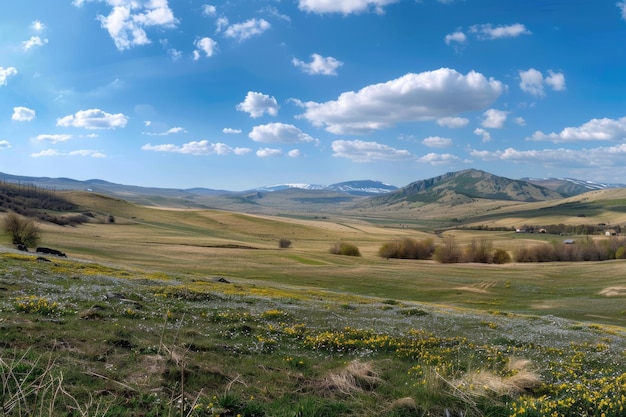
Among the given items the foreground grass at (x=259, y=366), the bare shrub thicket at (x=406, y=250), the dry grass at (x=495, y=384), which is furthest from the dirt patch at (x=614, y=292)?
the dry grass at (x=495, y=384)

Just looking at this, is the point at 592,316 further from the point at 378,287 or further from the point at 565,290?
the point at 378,287

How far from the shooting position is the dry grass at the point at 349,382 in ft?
36.4

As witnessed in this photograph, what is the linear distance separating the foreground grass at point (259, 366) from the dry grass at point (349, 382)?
37mm

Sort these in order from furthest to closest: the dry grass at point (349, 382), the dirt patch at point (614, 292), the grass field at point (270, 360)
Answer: the dirt patch at point (614, 292), the dry grass at point (349, 382), the grass field at point (270, 360)

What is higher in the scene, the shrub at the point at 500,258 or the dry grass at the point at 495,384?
the dry grass at the point at 495,384

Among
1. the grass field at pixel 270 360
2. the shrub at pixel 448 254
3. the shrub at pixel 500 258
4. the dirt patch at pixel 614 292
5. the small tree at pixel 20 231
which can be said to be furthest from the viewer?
the shrub at pixel 500 258

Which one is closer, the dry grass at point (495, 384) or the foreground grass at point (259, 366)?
the foreground grass at point (259, 366)

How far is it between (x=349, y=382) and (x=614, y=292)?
75931mm

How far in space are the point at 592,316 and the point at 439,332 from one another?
119 ft

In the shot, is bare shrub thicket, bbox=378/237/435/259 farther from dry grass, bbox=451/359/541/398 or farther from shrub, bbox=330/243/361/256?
dry grass, bbox=451/359/541/398

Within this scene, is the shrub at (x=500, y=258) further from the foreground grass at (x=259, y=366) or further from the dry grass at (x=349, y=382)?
the dry grass at (x=349, y=382)

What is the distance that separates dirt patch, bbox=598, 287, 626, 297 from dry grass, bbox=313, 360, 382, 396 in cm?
7232

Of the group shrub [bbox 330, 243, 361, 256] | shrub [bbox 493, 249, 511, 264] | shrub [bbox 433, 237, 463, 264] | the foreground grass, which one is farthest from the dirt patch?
shrub [bbox 330, 243, 361, 256]

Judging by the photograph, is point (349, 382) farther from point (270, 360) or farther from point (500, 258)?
point (500, 258)
